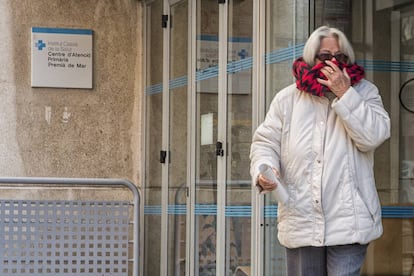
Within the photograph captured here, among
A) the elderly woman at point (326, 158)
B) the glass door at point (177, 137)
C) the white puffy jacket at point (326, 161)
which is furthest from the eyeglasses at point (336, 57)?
the glass door at point (177, 137)

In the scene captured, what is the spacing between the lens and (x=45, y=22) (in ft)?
31.2

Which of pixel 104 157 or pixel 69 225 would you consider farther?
pixel 104 157

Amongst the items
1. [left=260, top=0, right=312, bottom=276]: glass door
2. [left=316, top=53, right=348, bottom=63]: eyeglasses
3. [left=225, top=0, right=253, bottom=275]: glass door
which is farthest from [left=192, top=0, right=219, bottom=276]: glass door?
[left=316, top=53, right=348, bottom=63]: eyeglasses

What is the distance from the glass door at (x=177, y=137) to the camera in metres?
Result: 8.49

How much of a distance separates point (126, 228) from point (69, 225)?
376 millimetres

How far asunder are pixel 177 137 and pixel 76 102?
1393 mm

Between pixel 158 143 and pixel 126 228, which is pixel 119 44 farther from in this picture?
pixel 126 228

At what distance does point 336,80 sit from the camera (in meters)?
4.45

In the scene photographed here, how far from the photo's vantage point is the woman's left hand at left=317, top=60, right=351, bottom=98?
4441mm

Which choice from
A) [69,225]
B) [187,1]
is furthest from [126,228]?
[187,1]

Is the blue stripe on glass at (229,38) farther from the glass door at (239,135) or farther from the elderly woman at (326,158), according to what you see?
the elderly woman at (326,158)

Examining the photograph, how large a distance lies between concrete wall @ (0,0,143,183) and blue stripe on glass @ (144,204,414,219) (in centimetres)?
63

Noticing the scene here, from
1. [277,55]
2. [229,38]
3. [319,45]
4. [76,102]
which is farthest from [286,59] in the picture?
[76,102]

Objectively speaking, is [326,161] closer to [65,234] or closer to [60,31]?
[65,234]
